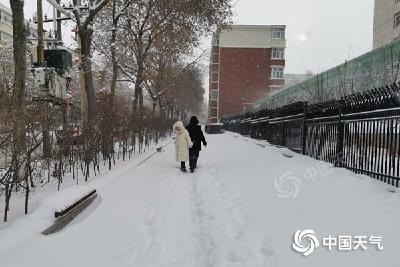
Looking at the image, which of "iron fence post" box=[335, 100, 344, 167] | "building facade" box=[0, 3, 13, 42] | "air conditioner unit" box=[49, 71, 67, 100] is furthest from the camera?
"building facade" box=[0, 3, 13, 42]

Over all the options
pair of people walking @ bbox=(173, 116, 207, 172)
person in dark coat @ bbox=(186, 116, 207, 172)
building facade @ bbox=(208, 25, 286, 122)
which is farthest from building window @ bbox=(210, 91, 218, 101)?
pair of people walking @ bbox=(173, 116, 207, 172)

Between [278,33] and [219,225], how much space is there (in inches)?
2434

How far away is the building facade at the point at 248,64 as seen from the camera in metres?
63.0

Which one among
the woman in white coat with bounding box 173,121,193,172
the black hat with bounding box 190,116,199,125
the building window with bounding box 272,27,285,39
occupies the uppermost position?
the building window with bounding box 272,27,285,39

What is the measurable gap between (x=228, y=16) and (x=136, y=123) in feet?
22.1

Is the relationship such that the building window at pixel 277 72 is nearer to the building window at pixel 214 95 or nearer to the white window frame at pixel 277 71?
the white window frame at pixel 277 71

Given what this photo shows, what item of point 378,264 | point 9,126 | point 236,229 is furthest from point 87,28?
point 378,264

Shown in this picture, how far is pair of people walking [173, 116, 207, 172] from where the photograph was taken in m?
11.4

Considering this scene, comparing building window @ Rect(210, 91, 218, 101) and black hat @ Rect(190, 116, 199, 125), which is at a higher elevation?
building window @ Rect(210, 91, 218, 101)

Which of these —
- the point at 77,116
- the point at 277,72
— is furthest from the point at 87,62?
the point at 277,72

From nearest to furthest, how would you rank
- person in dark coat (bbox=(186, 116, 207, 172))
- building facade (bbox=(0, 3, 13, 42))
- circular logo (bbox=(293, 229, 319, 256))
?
circular logo (bbox=(293, 229, 319, 256)) < person in dark coat (bbox=(186, 116, 207, 172)) < building facade (bbox=(0, 3, 13, 42))

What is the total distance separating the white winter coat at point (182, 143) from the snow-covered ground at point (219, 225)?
120 inches

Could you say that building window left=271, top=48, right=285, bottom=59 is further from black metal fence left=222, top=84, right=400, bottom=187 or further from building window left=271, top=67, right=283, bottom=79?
black metal fence left=222, top=84, right=400, bottom=187

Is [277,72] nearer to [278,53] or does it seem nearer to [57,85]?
[278,53]
